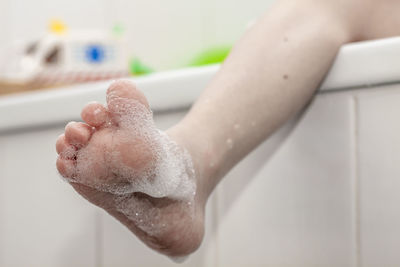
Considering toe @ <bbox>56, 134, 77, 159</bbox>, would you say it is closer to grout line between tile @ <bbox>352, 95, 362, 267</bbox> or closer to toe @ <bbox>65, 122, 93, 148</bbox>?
toe @ <bbox>65, 122, 93, 148</bbox>

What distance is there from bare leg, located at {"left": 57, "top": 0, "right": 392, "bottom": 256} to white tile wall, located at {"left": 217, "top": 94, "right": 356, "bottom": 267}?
0.04 meters

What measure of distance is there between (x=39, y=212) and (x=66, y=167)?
41 centimetres

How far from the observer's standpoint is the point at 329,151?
0.68 metres

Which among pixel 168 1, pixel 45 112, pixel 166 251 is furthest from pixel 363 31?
pixel 168 1

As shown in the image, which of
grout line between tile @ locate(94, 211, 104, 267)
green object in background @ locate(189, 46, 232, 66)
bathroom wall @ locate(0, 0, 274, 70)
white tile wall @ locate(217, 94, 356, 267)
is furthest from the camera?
bathroom wall @ locate(0, 0, 274, 70)

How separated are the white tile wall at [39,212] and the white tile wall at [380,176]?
39 cm

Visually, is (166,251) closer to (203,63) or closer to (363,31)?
(363,31)

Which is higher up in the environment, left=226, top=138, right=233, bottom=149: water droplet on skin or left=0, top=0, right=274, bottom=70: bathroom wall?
left=0, top=0, right=274, bottom=70: bathroom wall

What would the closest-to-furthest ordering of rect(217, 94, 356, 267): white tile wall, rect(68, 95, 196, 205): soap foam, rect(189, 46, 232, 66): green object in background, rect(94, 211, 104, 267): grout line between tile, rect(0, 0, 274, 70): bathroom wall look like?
rect(68, 95, 196, 205): soap foam < rect(217, 94, 356, 267): white tile wall < rect(94, 211, 104, 267): grout line between tile < rect(189, 46, 232, 66): green object in background < rect(0, 0, 274, 70): bathroom wall

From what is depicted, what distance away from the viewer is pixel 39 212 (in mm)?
950

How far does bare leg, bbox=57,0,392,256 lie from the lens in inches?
22.0

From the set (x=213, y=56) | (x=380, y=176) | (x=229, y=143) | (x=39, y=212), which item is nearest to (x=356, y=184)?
(x=380, y=176)

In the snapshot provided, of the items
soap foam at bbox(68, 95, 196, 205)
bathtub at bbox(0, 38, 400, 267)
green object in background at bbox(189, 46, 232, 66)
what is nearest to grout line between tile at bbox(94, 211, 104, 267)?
bathtub at bbox(0, 38, 400, 267)

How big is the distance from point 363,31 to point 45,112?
0.47 m
